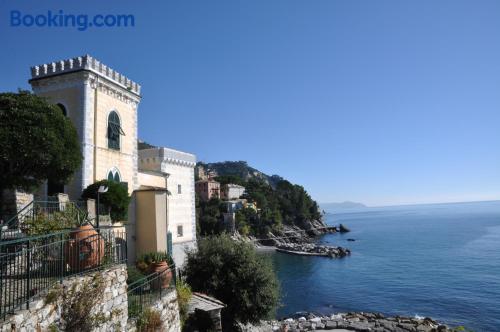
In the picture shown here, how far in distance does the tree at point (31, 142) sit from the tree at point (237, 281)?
8761mm

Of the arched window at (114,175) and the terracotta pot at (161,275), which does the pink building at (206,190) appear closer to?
the arched window at (114,175)

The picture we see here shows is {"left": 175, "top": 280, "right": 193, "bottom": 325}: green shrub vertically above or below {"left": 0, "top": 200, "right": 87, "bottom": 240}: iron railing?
below

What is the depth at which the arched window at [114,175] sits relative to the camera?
17922 mm

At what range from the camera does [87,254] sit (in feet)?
24.8

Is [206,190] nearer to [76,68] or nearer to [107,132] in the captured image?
[107,132]

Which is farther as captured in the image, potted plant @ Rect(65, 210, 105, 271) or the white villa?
the white villa

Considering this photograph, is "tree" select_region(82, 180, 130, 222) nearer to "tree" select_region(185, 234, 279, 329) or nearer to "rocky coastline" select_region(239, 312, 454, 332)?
"tree" select_region(185, 234, 279, 329)

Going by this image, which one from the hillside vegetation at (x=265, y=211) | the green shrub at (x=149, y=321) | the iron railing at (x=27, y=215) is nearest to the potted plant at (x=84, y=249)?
the iron railing at (x=27, y=215)

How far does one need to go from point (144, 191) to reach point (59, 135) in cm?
661

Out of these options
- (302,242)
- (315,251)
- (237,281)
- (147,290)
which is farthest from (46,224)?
(302,242)

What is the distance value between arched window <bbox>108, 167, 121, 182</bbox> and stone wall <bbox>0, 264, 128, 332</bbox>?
10370 millimetres

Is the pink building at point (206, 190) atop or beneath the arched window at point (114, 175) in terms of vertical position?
atop

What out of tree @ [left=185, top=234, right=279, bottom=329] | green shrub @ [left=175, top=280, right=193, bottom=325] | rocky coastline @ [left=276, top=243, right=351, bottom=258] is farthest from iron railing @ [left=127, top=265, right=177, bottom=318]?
rocky coastline @ [left=276, top=243, right=351, bottom=258]

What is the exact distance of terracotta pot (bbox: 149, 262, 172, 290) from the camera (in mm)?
12047
